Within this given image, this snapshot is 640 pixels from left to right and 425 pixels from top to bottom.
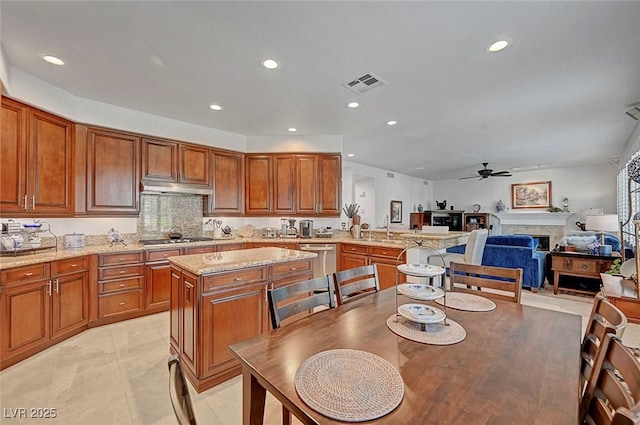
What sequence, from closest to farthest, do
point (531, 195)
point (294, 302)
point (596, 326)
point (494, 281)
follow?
1. point (596, 326)
2. point (294, 302)
3. point (494, 281)
4. point (531, 195)

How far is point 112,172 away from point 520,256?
20.9 feet

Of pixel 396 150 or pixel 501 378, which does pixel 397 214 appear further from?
pixel 501 378

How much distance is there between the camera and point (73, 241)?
3285mm

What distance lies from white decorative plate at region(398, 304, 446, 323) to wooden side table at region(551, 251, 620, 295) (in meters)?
4.80

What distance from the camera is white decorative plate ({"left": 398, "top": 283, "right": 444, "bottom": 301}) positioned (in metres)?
1.29

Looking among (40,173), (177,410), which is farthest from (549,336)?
(40,173)

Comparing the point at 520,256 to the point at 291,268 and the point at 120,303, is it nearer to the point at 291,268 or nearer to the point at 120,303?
the point at 291,268

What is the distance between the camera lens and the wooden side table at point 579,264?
14.3 feet

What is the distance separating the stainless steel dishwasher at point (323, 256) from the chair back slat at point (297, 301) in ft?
8.93

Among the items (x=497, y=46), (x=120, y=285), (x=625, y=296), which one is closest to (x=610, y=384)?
(x=625, y=296)

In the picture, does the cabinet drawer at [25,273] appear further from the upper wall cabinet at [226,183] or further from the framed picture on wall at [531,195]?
the framed picture on wall at [531,195]

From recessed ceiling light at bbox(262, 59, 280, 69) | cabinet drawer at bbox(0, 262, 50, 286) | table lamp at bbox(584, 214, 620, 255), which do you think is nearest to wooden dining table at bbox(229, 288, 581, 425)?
recessed ceiling light at bbox(262, 59, 280, 69)

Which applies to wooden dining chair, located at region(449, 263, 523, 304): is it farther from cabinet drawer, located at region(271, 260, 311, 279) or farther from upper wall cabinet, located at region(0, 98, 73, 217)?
upper wall cabinet, located at region(0, 98, 73, 217)

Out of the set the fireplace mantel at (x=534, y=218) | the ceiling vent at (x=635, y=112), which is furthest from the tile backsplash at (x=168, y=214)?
the fireplace mantel at (x=534, y=218)
